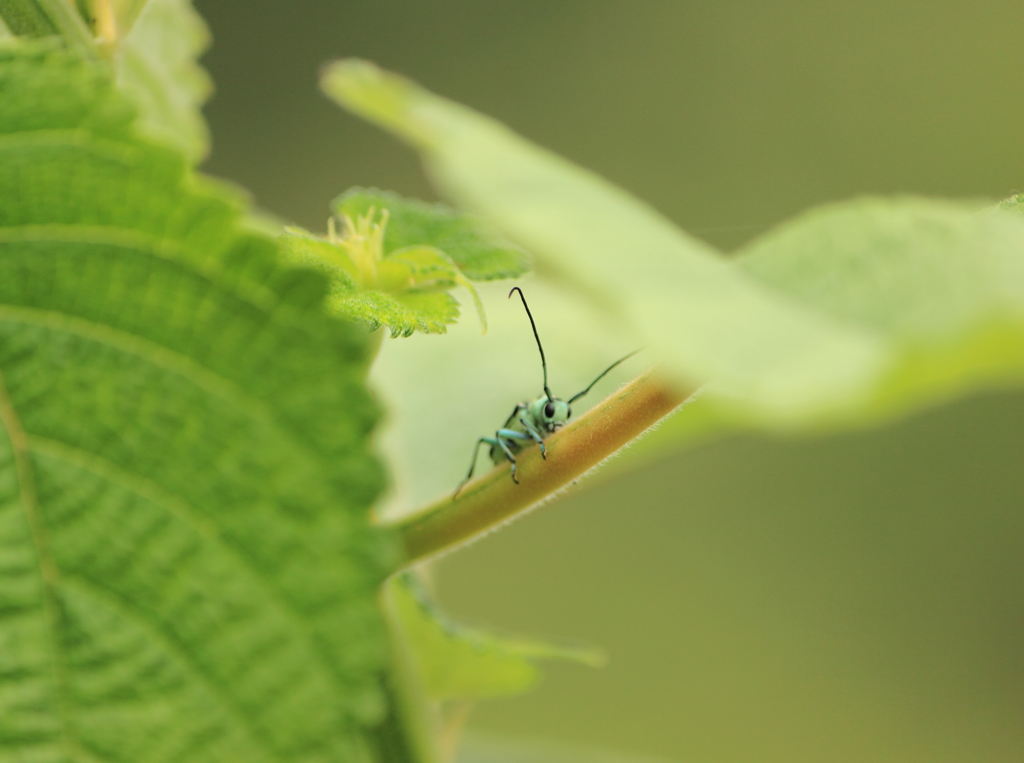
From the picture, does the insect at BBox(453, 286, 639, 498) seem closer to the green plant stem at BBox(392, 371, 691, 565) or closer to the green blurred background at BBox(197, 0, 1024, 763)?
the green plant stem at BBox(392, 371, 691, 565)

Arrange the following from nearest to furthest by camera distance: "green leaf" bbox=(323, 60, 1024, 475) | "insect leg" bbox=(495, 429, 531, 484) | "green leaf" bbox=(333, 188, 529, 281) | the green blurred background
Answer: "green leaf" bbox=(323, 60, 1024, 475) < "green leaf" bbox=(333, 188, 529, 281) < "insect leg" bbox=(495, 429, 531, 484) < the green blurred background

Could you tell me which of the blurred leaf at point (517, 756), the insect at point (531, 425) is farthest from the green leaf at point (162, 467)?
the blurred leaf at point (517, 756)

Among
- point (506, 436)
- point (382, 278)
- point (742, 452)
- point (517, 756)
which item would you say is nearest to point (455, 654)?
point (506, 436)

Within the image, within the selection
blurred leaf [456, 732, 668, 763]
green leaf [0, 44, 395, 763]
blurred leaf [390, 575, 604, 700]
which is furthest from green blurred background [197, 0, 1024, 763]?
green leaf [0, 44, 395, 763]

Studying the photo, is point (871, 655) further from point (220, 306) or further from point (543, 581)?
point (220, 306)

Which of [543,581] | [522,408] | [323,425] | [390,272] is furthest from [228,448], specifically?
[543,581]

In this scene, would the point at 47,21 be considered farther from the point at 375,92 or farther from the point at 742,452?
the point at 742,452
